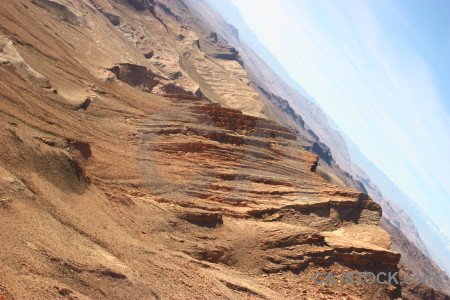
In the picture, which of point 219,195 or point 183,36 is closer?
point 219,195

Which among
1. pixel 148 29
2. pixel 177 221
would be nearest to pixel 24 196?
pixel 177 221

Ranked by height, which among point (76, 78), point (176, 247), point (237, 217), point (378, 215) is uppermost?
point (378, 215)

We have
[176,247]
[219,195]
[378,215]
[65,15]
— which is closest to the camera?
[176,247]

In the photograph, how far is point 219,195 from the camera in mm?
14703

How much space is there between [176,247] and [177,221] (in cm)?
115

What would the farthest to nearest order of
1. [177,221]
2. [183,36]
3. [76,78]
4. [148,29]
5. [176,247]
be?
[183,36] < [148,29] < [76,78] < [177,221] < [176,247]

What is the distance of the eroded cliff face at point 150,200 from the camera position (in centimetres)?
723

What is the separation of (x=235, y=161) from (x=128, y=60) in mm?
23240

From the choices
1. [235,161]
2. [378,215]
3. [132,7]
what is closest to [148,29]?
[132,7]

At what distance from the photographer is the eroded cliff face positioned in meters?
7.23

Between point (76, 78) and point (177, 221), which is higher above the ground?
point (177, 221)

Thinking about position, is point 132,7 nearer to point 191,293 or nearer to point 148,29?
point 148,29

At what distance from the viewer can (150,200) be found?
Answer: 12617 millimetres

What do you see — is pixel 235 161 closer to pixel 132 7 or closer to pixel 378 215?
pixel 378 215
